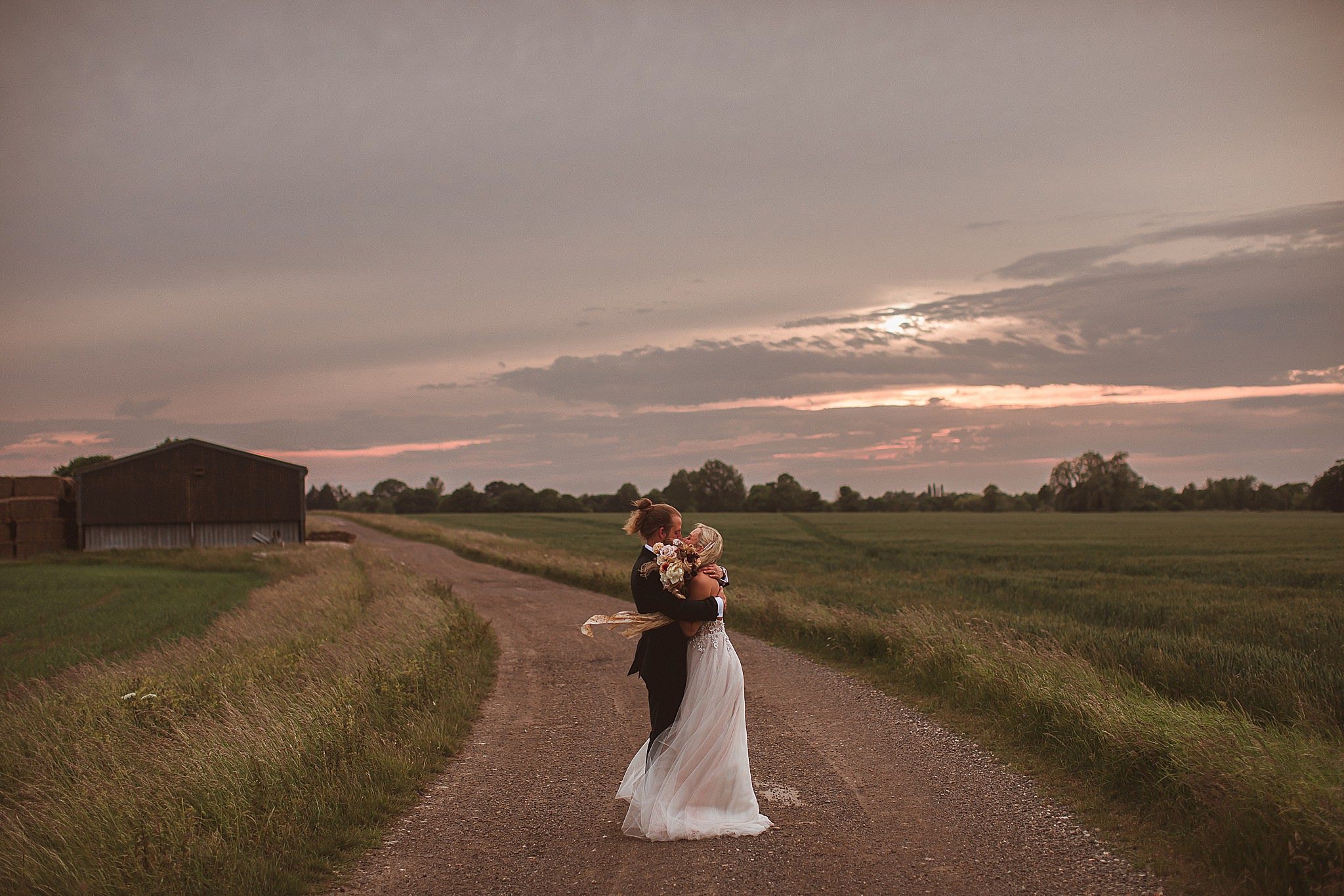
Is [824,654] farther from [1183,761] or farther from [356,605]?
[356,605]

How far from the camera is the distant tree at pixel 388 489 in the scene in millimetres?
150250

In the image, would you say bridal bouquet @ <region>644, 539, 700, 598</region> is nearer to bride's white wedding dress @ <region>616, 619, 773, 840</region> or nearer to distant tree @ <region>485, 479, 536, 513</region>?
bride's white wedding dress @ <region>616, 619, 773, 840</region>

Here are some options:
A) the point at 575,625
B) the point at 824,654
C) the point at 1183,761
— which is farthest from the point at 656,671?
the point at 575,625

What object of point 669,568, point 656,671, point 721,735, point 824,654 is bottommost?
point 824,654

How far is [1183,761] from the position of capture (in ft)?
20.7

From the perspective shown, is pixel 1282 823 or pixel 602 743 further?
pixel 602 743

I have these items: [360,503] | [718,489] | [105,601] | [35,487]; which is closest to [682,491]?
[718,489]

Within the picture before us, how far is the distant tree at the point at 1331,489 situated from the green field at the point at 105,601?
2838 inches

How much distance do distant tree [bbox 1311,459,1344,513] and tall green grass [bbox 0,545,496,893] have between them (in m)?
73.2

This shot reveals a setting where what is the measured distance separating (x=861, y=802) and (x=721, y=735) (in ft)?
4.18

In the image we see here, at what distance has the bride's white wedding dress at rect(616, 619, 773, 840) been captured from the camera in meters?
6.00

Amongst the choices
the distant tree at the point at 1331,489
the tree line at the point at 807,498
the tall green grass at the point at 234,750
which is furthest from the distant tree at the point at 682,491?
the tall green grass at the point at 234,750

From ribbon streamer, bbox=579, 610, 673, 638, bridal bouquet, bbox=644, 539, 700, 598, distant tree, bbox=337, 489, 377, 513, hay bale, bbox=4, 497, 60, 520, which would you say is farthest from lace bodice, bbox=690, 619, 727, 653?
distant tree, bbox=337, 489, 377, 513

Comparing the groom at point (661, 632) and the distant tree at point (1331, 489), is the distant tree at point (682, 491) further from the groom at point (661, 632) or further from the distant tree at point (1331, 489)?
the groom at point (661, 632)
